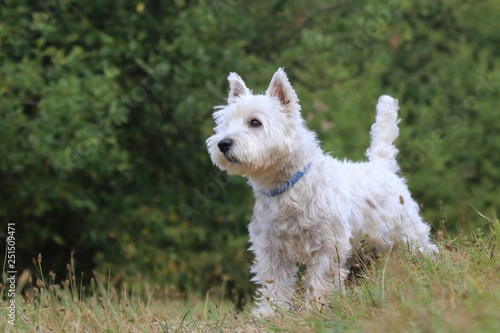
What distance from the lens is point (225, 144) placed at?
18.3 feet

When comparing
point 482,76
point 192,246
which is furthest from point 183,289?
point 482,76

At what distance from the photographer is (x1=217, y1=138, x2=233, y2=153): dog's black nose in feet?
18.2

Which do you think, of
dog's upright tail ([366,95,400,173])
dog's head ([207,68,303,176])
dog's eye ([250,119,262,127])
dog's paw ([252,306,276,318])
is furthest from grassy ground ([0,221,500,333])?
dog's upright tail ([366,95,400,173])

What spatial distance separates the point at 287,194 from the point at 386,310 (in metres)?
1.87

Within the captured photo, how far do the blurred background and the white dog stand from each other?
139 inches

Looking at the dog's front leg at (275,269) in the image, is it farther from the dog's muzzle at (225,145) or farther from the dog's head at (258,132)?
the dog's muzzle at (225,145)

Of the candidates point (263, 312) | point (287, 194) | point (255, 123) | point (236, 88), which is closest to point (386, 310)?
point (263, 312)

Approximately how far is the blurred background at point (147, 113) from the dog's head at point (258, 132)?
3.85 m

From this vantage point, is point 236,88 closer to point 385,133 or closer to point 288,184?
point 288,184

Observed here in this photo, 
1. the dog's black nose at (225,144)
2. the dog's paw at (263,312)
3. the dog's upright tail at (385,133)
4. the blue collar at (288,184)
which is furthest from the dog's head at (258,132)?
the dog's upright tail at (385,133)

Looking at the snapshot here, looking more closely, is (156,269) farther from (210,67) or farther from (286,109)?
(286,109)

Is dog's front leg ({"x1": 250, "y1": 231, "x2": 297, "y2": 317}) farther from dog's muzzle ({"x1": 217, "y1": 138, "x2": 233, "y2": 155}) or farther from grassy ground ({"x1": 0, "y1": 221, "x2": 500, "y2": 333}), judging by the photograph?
dog's muzzle ({"x1": 217, "y1": 138, "x2": 233, "y2": 155})

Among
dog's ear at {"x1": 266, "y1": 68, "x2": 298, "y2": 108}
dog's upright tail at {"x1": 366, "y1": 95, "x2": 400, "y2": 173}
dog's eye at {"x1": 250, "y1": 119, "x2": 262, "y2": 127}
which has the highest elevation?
dog's upright tail at {"x1": 366, "y1": 95, "x2": 400, "y2": 173}

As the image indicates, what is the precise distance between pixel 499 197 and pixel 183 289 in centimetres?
984
